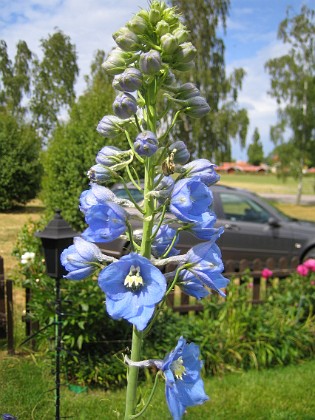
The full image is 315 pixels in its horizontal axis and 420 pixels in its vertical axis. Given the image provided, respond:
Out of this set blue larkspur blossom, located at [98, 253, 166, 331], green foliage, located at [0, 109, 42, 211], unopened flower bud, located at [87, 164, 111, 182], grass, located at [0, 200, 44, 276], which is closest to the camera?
blue larkspur blossom, located at [98, 253, 166, 331]

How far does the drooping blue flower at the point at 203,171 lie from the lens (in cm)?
156

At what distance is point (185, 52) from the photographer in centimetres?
156

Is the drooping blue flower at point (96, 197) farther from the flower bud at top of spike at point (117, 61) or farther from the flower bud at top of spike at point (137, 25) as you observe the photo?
the flower bud at top of spike at point (137, 25)

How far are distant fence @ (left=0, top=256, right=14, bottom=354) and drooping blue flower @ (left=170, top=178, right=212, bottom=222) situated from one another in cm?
319

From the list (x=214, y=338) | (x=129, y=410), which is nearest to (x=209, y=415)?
(x=214, y=338)

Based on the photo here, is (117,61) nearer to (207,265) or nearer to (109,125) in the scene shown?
(109,125)

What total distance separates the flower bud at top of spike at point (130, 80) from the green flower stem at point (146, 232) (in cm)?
9

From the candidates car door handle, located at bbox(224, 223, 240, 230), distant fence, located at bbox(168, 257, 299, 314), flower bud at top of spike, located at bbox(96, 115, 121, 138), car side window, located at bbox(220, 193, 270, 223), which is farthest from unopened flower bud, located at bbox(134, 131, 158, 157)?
car side window, located at bbox(220, 193, 270, 223)

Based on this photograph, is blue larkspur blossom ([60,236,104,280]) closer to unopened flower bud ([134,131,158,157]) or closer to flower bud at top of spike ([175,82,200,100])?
unopened flower bud ([134,131,158,157])

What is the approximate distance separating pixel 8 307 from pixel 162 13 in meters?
3.33

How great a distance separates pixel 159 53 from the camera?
61.3 inches

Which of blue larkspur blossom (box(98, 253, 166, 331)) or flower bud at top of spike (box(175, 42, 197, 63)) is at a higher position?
flower bud at top of spike (box(175, 42, 197, 63))

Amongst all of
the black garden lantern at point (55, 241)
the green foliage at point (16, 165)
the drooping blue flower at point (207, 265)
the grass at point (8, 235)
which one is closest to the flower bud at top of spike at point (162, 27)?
the drooping blue flower at point (207, 265)

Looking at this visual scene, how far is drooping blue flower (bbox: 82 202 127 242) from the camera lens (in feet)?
4.73
